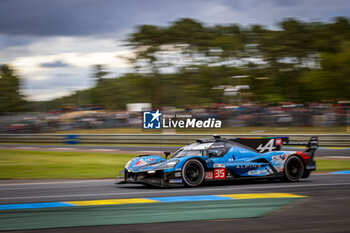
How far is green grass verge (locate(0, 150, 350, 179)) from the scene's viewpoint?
13.3 metres

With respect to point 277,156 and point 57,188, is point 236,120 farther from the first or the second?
point 57,188

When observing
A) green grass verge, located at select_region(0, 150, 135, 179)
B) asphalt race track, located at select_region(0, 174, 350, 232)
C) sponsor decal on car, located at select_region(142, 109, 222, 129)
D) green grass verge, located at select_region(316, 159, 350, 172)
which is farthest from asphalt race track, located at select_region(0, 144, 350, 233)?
sponsor decal on car, located at select_region(142, 109, 222, 129)

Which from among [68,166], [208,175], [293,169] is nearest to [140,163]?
[208,175]

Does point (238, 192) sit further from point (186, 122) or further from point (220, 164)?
point (186, 122)

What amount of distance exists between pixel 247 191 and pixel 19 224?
185 inches

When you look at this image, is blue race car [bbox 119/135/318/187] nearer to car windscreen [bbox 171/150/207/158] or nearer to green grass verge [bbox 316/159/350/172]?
car windscreen [bbox 171/150/207/158]

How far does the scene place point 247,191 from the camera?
890 centimetres

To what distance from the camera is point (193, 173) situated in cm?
955

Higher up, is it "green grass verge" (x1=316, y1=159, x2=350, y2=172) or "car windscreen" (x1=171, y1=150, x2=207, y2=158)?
"car windscreen" (x1=171, y1=150, x2=207, y2=158)

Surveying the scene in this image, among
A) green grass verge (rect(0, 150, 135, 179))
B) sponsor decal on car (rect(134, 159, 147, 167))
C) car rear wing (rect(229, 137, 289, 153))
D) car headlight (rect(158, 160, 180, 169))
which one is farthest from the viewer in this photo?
green grass verge (rect(0, 150, 135, 179))

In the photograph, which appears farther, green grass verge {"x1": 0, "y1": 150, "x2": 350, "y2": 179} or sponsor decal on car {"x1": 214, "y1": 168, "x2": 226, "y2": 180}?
green grass verge {"x1": 0, "y1": 150, "x2": 350, "y2": 179}

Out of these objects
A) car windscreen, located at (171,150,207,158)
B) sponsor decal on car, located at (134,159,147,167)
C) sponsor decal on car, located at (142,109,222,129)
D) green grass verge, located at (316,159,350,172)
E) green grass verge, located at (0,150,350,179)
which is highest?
sponsor decal on car, located at (142,109,222,129)

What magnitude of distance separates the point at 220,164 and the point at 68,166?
7.37 m

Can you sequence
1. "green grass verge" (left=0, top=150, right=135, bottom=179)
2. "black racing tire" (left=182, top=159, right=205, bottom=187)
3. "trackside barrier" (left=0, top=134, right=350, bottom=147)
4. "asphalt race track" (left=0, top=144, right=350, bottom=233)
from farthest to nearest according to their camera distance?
1. "trackside barrier" (left=0, top=134, right=350, bottom=147)
2. "green grass verge" (left=0, top=150, right=135, bottom=179)
3. "black racing tire" (left=182, top=159, right=205, bottom=187)
4. "asphalt race track" (left=0, top=144, right=350, bottom=233)
